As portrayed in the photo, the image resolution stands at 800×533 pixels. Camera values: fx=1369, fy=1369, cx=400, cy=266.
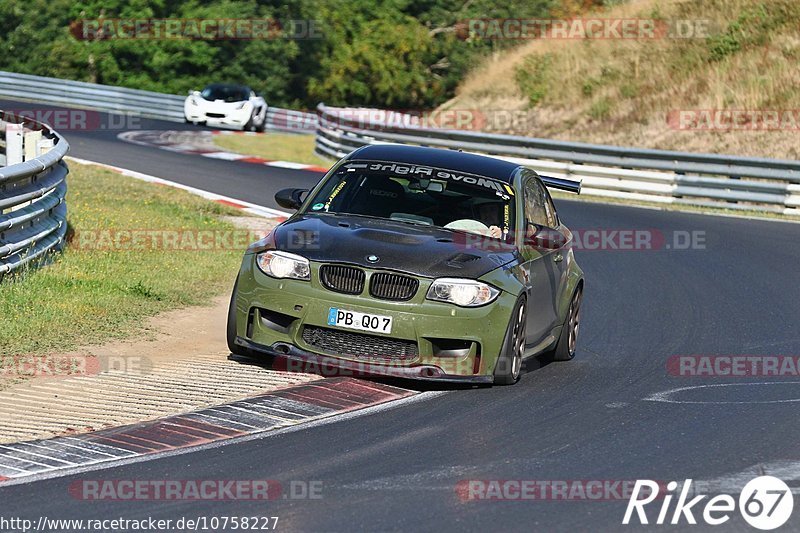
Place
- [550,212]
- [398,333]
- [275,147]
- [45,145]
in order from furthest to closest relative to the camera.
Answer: [275,147] → [45,145] → [550,212] → [398,333]

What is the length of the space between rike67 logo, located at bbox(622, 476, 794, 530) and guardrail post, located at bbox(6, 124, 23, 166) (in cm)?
1100

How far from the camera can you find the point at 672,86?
121 ft

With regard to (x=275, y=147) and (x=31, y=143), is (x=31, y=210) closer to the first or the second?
(x=31, y=143)

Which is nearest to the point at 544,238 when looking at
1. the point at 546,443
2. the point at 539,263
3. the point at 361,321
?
the point at 539,263

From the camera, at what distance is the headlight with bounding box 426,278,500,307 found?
29.9ft

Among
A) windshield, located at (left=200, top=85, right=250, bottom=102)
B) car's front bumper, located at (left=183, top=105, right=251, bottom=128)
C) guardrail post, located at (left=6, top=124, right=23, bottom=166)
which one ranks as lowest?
car's front bumper, located at (left=183, top=105, right=251, bottom=128)

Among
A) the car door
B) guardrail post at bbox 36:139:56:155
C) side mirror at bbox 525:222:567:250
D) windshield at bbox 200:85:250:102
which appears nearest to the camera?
the car door

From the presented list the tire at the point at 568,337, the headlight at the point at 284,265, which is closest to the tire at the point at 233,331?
the headlight at the point at 284,265

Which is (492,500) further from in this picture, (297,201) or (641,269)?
(641,269)

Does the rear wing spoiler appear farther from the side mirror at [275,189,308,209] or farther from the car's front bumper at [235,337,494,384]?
the car's front bumper at [235,337,494,384]

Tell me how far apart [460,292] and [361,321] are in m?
0.70

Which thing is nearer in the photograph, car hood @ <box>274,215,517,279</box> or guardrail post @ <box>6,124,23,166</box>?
car hood @ <box>274,215,517,279</box>

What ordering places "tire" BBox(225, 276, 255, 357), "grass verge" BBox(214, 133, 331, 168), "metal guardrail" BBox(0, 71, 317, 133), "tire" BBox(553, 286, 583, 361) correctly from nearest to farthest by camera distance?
"tire" BBox(225, 276, 255, 357) < "tire" BBox(553, 286, 583, 361) < "grass verge" BBox(214, 133, 331, 168) < "metal guardrail" BBox(0, 71, 317, 133)

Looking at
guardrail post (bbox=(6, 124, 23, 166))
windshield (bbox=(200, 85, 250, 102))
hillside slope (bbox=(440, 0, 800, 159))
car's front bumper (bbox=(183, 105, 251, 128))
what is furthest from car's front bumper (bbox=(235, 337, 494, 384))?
windshield (bbox=(200, 85, 250, 102))
